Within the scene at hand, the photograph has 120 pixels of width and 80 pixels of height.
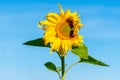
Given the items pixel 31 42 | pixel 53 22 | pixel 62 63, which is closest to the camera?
pixel 62 63

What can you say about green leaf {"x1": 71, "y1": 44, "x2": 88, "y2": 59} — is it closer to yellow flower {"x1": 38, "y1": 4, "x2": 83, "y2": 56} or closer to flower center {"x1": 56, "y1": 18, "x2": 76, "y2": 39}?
yellow flower {"x1": 38, "y1": 4, "x2": 83, "y2": 56}

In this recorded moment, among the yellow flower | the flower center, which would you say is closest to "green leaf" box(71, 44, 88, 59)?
the yellow flower

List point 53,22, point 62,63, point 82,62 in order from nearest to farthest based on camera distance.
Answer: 1. point 62,63
2. point 53,22
3. point 82,62

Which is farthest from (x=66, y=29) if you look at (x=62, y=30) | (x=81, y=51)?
(x=81, y=51)

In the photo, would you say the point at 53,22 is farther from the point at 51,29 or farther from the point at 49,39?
the point at 49,39

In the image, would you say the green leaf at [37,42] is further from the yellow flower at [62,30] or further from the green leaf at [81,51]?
the green leaf at [81,51]

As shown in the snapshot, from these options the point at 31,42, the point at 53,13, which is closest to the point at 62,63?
the point at 31,42

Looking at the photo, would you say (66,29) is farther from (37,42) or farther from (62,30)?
(37,42)

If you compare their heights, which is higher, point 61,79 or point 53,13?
point 53,13
